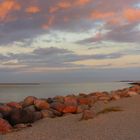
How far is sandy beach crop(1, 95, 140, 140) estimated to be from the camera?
870 cm

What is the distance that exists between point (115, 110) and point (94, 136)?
4516 mm

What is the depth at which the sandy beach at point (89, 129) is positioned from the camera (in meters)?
8.70

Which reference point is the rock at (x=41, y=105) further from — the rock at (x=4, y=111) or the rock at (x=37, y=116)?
the rock at (x=37, y=116)

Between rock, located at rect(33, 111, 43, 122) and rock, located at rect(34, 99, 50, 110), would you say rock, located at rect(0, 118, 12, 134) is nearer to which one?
rock, located at rect(33, 111, 43, 122)

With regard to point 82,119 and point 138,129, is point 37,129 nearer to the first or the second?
point 82,119

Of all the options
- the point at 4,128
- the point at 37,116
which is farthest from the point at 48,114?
the point at 4,128

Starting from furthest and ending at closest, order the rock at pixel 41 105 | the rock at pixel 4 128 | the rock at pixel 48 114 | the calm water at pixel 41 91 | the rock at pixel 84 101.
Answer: the calm water at pixel 41 91
the rock at pixel 84 101
the rock at pixel 41 105
the rock at pixel 48 114
the rock at pixel 4 128

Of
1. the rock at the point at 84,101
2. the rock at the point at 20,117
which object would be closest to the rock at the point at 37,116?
the rock at the point at 20,117

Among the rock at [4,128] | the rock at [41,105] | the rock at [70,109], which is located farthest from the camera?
the rock at [41,105]

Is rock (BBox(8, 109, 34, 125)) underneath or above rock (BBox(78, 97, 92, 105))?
underneath

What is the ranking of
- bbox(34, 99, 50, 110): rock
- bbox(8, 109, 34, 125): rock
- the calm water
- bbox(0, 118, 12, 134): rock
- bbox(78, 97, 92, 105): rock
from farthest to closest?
Result: the calm water → bbox(78, 97, 92, 105): rock → bbox(34, 99, 50, 110): rock → bbox(8, 109, 34, 125): rock → bbox(0, 118, 12, 134): rock

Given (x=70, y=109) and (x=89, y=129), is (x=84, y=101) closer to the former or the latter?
(x=70, y=109)

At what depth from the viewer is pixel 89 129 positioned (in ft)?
31.5

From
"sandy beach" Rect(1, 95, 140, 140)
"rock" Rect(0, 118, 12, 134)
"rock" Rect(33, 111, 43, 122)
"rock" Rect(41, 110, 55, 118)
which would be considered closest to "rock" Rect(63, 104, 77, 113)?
"rock" Rect(41, 110, 55, 118)
